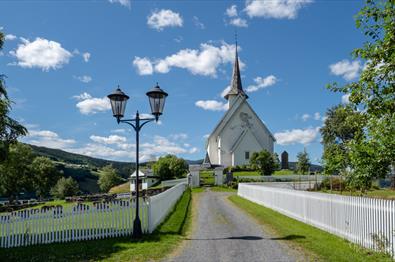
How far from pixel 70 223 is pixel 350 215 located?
8.95 meters

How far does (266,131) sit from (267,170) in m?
19.3

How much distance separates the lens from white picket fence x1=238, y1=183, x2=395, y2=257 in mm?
8906

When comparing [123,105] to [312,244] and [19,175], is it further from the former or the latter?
[19,175]

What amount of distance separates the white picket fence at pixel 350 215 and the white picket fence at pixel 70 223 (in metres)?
6.15

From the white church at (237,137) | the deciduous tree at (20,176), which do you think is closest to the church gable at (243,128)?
the white church at (237,137)

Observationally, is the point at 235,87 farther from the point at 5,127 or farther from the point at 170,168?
the point at 5,127

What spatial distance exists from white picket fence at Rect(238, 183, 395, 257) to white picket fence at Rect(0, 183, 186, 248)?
20.2 feet

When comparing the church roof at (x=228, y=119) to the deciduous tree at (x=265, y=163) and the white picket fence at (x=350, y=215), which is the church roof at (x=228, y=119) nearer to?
the deciduous tree at (x=265, y=163)

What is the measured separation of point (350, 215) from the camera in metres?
10.8

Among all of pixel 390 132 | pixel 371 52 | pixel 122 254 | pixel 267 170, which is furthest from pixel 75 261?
pixel 267 170

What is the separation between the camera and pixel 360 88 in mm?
10281

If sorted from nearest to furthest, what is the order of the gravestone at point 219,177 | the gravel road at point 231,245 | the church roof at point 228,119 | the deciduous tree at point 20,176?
the gravel road at point 231,245, the gravestone at point 219,177, the deciduous tree at point 20,176, the church roof at point 228,119

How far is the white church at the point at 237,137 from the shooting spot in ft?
226

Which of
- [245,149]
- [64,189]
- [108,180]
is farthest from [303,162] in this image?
[108,180]
